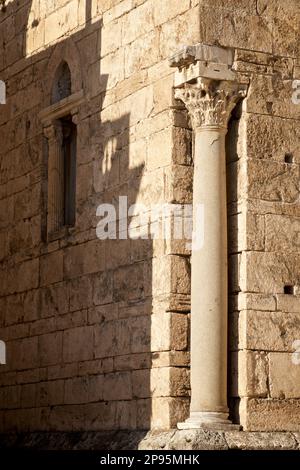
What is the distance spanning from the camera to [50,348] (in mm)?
14867

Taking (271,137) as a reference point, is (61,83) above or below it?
above

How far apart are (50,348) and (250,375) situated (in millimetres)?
3468

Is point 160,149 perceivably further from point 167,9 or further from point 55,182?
point 55,182

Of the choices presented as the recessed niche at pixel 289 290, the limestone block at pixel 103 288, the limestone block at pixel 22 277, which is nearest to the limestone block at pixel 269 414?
the recessed niche at pixel 289 290

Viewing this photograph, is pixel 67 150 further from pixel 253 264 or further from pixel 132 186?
pixel 253 264

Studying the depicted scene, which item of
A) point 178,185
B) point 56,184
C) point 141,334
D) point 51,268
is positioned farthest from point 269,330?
point 56,184

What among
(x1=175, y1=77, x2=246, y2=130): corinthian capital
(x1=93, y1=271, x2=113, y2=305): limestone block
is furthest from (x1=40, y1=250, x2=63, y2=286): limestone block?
(x1=175, y1=77, x2=246, y2=130): corinthian capital

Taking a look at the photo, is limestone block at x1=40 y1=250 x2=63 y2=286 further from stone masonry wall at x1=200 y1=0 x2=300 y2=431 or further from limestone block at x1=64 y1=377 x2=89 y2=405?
stone masonry wall at x1=200 y1=0 x2=300 y2=431

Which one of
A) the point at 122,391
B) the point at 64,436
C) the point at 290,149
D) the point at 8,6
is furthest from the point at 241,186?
the point at 8,6

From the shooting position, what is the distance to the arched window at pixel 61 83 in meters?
15.3

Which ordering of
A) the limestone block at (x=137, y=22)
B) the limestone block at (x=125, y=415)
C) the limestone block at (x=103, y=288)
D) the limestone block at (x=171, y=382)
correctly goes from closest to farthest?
the limestone block at (x=171, y=382), the limestone block at (x=125, y=415), the limestone block at (x=137, y=22), the limestone block at (x=103, y=288)

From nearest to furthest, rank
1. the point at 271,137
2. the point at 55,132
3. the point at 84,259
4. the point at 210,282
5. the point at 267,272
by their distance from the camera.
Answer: the point at 210,282
the point at 267,272
the point at 271,137
the point at 84,259
the point at 55,132

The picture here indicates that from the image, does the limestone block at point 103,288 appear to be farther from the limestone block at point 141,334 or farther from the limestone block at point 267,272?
the limestone block at point 267,272

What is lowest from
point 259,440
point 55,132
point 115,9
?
point 259,440
